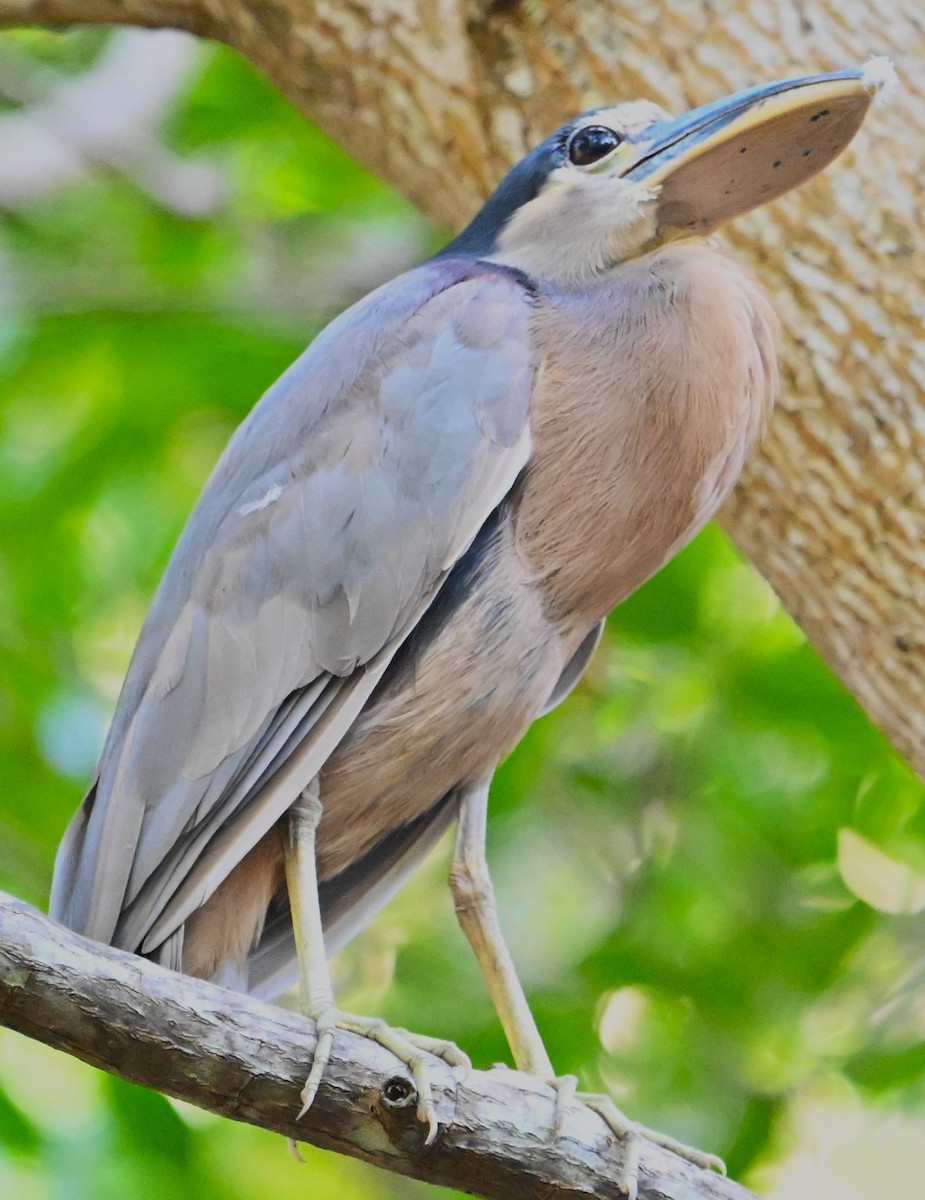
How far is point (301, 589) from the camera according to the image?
1.95 m

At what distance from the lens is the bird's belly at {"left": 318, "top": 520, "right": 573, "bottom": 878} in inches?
73.9

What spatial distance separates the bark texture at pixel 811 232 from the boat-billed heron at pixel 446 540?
0.25 meters

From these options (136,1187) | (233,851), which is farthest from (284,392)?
(136,1187)

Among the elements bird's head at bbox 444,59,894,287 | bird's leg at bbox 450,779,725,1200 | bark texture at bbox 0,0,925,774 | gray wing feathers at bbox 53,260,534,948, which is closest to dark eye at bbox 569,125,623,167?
bird's head at bbox 444,59,894,287

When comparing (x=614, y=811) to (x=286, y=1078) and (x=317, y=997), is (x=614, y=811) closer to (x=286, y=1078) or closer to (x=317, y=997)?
(x=317, y=997)

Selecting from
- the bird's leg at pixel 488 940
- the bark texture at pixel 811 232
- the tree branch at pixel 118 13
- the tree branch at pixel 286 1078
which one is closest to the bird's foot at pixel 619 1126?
the tree branch at pixel 286 1078

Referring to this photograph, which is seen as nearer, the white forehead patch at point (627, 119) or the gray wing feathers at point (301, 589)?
the gray wing feathers at point (301, 589)

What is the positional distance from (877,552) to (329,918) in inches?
37.0

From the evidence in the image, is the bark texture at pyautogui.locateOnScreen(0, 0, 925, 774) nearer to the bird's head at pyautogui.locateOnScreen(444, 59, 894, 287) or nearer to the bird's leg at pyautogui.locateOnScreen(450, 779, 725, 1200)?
the bird's head at pyautogui.locateOnScreen(444, 59, 894, 287)

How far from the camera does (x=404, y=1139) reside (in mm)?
1500

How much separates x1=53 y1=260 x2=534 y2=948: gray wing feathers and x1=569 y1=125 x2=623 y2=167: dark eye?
20 cm

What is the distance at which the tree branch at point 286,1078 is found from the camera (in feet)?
4.61

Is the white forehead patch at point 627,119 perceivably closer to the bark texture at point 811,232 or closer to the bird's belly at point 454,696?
the bark texture at point 811,232

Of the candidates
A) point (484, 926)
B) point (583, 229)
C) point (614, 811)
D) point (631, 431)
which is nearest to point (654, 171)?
point (583, 229)
